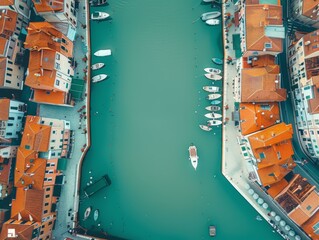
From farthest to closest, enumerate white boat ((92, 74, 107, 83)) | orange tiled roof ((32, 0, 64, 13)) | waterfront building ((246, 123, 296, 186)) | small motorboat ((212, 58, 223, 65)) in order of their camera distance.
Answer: white boat ((92, 74, 107, 83)) < small motorboat ((212, 58, 223, 65)) < orange tiled roof ((32, 0, 64, 13)) < waterfront building ((246, 123, 296, 186))

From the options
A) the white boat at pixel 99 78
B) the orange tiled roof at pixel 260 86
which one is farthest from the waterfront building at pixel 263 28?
the white boat at pixel 99 78

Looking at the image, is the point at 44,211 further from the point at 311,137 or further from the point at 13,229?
the point at 311,137

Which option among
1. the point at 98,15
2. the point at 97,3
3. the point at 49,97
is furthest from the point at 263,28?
the point at 49,97

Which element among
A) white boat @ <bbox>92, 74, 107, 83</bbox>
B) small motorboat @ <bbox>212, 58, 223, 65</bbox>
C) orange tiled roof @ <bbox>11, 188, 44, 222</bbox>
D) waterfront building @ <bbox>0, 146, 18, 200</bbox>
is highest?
small motorboat @ <bbox>212, 58, 223, 65</bbox>

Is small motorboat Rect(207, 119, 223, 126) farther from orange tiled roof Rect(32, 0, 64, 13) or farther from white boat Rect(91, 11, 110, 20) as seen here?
orange tiled roof Rect(32, 0, 64, 13)

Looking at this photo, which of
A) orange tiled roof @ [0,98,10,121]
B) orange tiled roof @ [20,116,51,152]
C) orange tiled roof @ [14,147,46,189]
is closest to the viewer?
orange tiled roof @ [20,116,51,152]

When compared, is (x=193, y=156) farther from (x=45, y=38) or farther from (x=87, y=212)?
(x=45, y=38)

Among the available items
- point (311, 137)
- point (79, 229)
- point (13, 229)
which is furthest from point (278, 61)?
point (13, 229)

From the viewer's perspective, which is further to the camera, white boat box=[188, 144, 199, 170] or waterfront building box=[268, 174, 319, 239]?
white boat box=[188, 144, 199, 170]

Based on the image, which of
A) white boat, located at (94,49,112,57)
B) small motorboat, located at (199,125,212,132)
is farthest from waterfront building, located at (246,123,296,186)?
white boat, located at (94,49,112,57)
